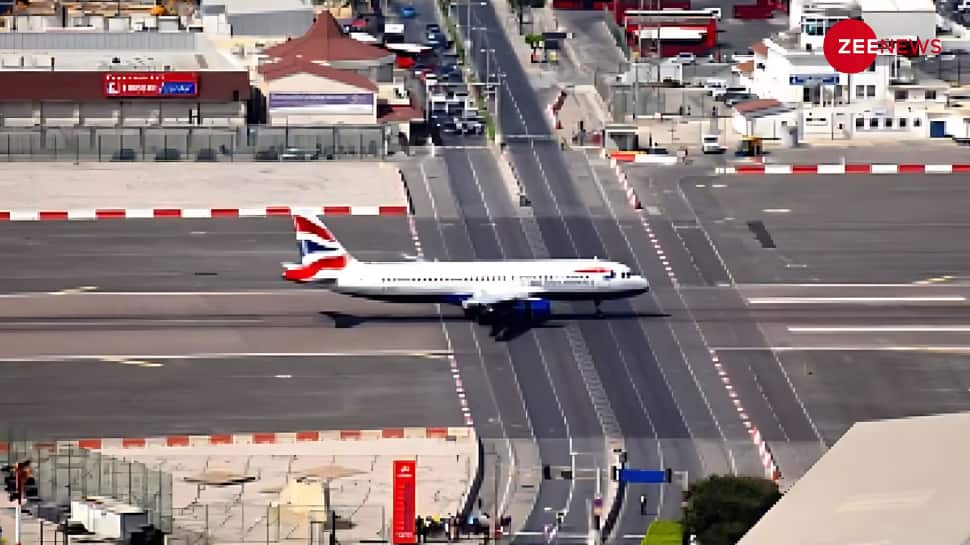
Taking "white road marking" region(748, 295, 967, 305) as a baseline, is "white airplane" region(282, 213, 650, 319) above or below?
above

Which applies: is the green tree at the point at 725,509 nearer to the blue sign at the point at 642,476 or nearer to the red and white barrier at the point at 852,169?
the blue sign at the point at 642,476

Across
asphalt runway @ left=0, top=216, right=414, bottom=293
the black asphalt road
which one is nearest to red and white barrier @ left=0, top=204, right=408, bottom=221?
asphalt runway @ left=0, top=216, right=414, bottom=293

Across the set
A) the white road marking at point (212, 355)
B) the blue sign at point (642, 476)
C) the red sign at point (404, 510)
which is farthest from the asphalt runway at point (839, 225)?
the red sign at point (404, 510)

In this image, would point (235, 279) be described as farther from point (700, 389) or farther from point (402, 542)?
point (402, 542)

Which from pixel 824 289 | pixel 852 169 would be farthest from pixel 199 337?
pixel 852 169

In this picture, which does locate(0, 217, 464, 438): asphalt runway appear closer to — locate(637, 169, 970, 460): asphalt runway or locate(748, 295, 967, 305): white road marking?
locate(637, 169, 970, 460): asphalt runway

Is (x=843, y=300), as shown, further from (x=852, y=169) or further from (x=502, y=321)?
(x=852, y=169)
